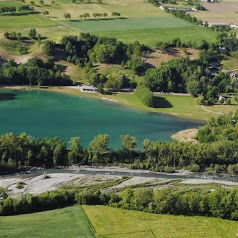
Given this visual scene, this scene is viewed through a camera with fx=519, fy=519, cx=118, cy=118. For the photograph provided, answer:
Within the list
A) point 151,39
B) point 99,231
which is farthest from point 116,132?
point 151,39

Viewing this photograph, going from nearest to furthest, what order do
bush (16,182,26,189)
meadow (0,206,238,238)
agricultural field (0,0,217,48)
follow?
meadow (0,206,238,238)
bush (16,182,26,189)
agricultural field (0,0,217,48)

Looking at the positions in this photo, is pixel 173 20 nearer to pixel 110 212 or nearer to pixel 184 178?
pixel 184 178

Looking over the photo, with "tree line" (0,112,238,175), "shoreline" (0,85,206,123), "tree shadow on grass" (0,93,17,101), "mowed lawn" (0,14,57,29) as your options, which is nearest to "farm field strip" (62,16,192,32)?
"mowed lawn" (0,14,57,29)

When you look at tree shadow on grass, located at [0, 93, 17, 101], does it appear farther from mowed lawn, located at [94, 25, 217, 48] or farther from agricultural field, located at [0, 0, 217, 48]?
mowed lawn, located at [94, 25, 217, 48]

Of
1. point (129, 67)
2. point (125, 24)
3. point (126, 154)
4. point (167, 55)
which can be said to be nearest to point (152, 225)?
point (126, 154)

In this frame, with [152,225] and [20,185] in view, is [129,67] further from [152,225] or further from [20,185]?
[152,225]

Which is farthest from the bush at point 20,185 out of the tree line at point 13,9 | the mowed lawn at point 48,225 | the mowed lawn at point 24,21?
the tree line at point 13,9
